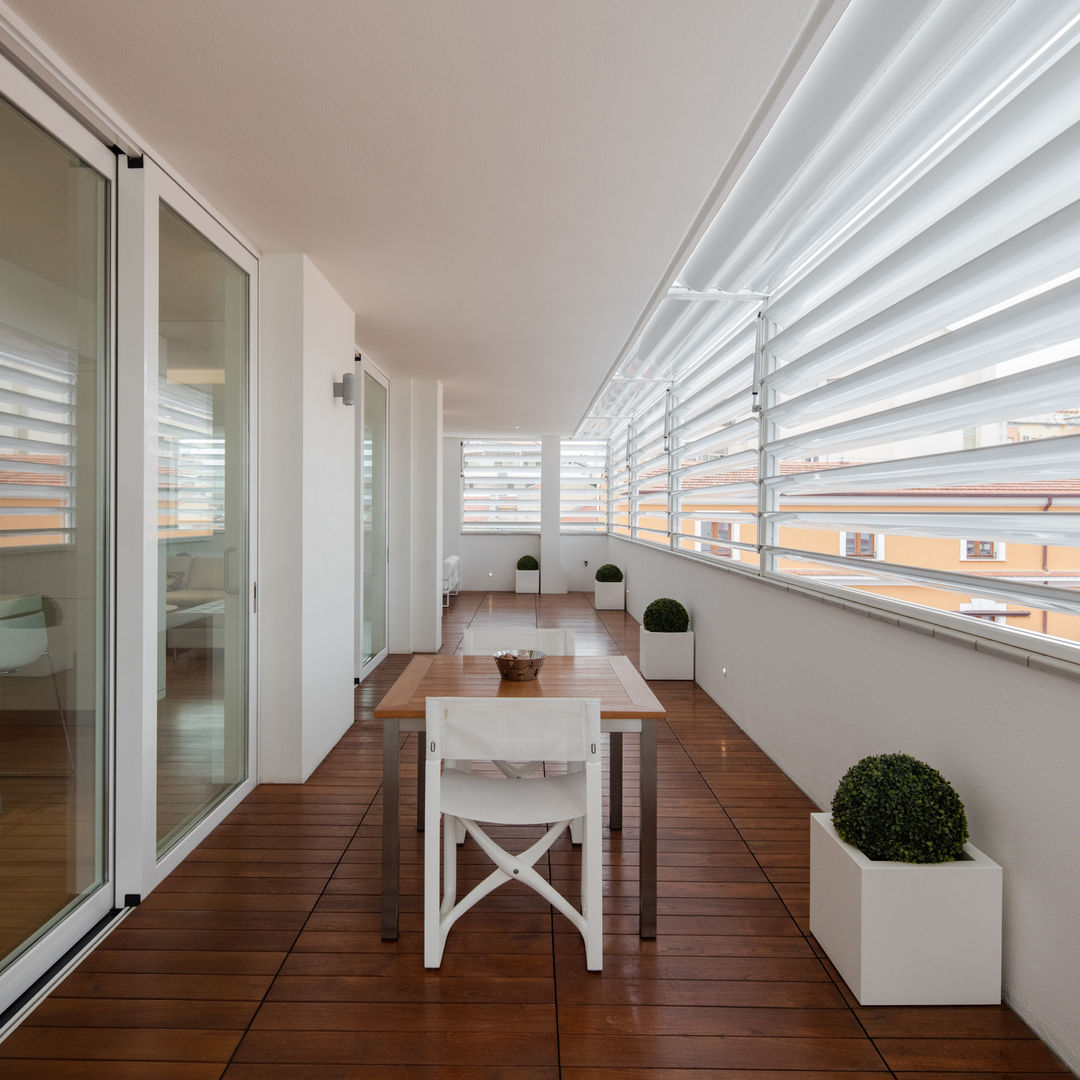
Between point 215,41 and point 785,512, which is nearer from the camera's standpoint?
point 215,41

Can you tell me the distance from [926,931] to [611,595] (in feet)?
29.0

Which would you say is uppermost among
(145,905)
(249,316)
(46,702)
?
(249,316)

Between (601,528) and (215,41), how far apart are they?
11720 millimetres

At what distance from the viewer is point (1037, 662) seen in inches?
73.9

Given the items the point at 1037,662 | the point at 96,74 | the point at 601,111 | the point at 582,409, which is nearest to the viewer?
the point at 1037,662

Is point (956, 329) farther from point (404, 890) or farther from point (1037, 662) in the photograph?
point (404, 890)

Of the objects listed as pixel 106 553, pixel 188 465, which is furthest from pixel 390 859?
pixel 188 465

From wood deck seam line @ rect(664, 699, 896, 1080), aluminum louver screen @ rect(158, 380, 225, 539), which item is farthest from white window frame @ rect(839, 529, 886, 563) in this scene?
aluminum louver screen @ rect(158, 380, 225, 539)

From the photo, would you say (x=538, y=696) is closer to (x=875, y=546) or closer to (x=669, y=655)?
(x=875, y=546)

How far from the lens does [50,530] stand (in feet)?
7.07

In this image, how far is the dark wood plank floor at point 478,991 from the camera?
185 centimetres

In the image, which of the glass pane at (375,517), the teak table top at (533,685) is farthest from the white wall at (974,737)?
the glass pane at (375,517)

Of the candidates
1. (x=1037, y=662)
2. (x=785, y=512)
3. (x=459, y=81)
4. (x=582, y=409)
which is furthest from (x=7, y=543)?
(x=582, y=409)

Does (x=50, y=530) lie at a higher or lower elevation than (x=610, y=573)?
higher
